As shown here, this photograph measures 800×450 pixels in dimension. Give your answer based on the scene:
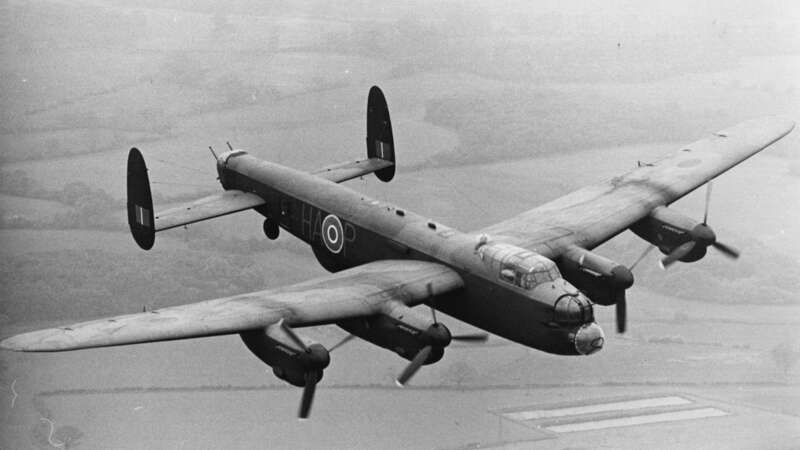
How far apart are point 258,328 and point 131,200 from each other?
8.23 meters

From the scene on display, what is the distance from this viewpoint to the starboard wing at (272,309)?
2162 cm

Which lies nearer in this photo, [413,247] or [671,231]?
[413,247]

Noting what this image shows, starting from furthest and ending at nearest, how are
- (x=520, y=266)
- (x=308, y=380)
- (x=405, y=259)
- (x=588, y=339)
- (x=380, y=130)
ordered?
(x=380, y=130)
(x=405, y=259)
(x=520, y=266)
(x=588, y=339)
(x=308, y=380)

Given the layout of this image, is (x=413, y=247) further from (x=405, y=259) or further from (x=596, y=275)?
(x=596, y=275)

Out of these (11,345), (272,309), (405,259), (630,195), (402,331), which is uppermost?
(11,345)

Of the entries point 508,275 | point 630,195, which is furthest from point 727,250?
point 508,275

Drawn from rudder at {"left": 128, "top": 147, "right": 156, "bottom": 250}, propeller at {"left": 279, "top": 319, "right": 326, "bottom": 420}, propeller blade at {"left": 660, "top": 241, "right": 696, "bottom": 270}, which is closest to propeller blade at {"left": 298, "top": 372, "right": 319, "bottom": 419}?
propeller at {"left": 279, "top": 319, "right": 326, "bottom": 420}

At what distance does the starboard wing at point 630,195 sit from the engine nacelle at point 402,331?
5.45 metres

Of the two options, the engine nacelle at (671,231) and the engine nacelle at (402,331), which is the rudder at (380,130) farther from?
the engine nacelle at (402,331)

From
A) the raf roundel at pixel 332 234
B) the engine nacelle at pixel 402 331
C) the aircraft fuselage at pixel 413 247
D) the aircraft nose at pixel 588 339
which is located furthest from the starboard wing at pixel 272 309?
the aircraft nose at pixel 588 339

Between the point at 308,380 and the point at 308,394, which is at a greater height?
the point at 308,380

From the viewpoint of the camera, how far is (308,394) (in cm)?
2208

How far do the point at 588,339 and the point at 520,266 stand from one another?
7.58 feet

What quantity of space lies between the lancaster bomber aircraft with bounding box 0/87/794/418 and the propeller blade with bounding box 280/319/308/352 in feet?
0.09
